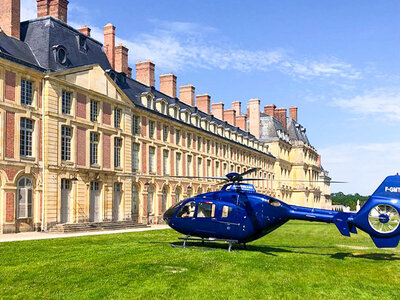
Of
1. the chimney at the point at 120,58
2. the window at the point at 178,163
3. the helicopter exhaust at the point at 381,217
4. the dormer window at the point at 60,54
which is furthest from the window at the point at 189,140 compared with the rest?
the helicopter exhaust at the point at 381,217

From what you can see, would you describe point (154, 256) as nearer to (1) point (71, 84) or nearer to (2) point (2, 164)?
(2) point (2, 164)

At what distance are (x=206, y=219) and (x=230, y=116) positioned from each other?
163ft

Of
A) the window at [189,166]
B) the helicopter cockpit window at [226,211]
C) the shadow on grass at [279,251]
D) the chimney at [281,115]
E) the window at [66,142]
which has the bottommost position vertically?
the shadow on grass at [279,251]

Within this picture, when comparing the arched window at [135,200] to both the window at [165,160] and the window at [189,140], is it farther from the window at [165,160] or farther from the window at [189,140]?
the window at [189,140]

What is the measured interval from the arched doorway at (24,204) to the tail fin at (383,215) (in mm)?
18719

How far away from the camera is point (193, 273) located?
12445 millimetres

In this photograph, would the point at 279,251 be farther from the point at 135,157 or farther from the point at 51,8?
the point at 51,8

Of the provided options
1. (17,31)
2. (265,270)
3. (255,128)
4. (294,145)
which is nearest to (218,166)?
(255,128)

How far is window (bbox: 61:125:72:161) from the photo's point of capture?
29297 mm

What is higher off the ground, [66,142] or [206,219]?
[66,142]

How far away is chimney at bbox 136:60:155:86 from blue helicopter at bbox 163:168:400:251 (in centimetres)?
2817

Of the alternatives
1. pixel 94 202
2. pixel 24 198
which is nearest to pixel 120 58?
pixel 94 202

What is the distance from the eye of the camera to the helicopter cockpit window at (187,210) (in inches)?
696

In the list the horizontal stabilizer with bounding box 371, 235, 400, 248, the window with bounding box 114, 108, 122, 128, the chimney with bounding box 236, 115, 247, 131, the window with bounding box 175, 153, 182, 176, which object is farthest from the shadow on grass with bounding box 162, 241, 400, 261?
the chimney with bounding box 236, 115, 247, 131
